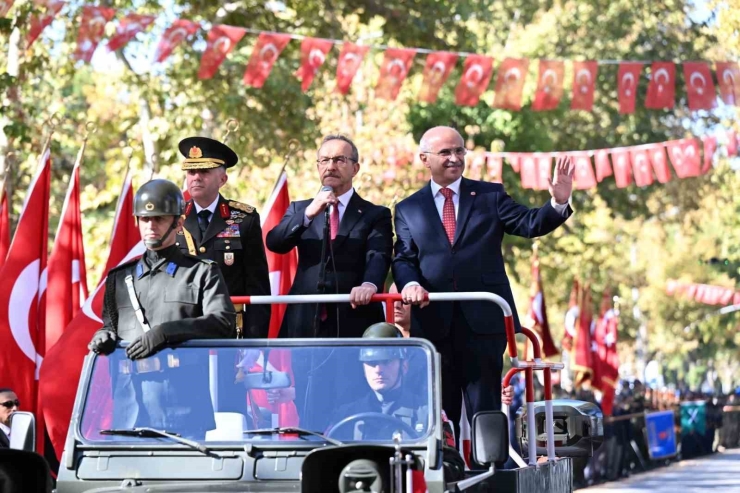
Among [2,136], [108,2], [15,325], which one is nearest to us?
[15,325]

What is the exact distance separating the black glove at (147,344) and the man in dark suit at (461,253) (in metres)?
1.88

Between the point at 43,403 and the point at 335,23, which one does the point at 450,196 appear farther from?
the point at 335,23

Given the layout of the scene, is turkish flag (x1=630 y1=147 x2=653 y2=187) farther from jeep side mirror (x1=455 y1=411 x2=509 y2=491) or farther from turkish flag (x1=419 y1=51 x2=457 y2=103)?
jeep side mirror (x1=455 y1=411 x2=509 y2=491)

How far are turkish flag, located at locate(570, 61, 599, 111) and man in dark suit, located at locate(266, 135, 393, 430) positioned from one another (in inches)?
493

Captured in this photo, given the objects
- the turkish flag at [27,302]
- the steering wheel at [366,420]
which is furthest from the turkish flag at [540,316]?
the steering wheel at [366,420]

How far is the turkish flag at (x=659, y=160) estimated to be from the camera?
25.8 metres

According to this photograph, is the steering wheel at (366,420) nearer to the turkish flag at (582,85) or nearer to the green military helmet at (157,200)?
the green military helmet at (157,200)

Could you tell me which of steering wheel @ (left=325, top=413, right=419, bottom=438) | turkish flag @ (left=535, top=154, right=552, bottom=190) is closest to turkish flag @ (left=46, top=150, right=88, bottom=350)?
steering wheel @ (left=325, top=413, right=419, bottom=438)

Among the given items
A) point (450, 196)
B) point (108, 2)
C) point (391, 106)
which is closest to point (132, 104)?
point (108, 2)

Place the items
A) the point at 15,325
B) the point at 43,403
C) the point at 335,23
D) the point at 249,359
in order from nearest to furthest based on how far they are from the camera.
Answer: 1. the point at 249,359
2. the point at 43,403
3. the point at 15,325
4. the point at 335,23

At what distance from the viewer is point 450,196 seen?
866 centimetres

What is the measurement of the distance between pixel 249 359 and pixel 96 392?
69 cm

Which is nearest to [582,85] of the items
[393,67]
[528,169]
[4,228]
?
[393,67]

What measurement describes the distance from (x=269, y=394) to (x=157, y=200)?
3.71 ft
